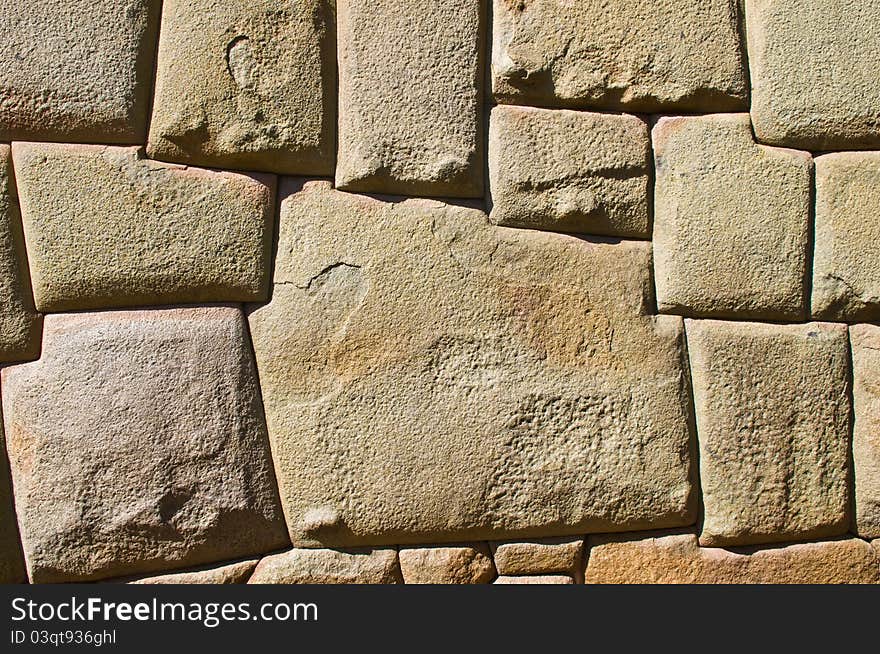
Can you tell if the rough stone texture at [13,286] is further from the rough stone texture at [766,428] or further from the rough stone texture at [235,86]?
the rough stone texture at [766,428]

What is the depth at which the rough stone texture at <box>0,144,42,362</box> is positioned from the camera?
1420 mm

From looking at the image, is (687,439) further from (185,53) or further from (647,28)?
(185,53)

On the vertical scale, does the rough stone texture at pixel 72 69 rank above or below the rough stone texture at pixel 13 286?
above

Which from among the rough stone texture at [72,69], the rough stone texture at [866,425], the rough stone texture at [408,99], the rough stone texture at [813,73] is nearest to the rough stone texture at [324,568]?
the rough stone texture at [408,99]

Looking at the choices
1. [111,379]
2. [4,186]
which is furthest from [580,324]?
[4,186]

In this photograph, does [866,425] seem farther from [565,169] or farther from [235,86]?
[235,86]

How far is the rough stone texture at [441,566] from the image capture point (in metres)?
1.52

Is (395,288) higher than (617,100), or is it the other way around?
(617,100)

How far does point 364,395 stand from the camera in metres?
1.49

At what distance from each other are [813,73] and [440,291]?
83 centimetres

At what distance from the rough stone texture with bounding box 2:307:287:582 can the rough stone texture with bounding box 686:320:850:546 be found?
89 cm

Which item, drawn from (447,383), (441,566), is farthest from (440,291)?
(441,566)

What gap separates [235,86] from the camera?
1452 mm

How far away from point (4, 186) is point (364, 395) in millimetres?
740
